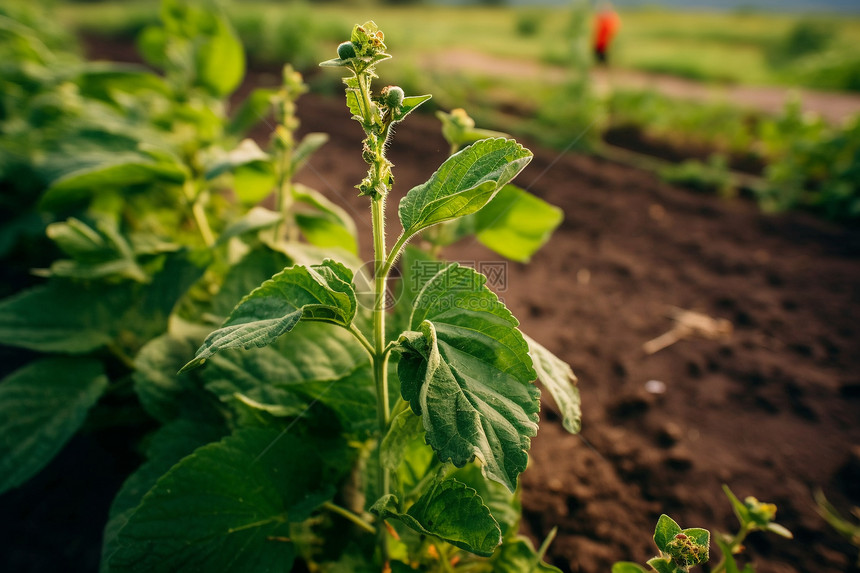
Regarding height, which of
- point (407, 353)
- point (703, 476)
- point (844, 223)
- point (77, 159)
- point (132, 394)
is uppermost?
point (77, 159)

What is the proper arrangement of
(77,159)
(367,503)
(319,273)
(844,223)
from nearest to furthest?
1. (319,273)
2. (367,503)
3. (77,159)
4. (844,223)

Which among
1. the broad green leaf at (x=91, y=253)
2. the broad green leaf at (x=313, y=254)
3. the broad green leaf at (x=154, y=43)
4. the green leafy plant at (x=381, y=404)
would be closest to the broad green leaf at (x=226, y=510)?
the green leafy plant at (x=381, y=404)

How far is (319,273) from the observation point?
2.79 feet

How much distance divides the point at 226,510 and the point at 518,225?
43.9 inches

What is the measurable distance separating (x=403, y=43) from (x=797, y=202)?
679 centimetres

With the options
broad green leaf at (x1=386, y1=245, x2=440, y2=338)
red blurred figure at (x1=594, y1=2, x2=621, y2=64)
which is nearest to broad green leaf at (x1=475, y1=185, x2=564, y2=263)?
broad green leaf at (x1=386, y1=245, x2=440, y2=338)

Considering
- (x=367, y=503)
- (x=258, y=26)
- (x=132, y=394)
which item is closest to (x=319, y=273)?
(x=367, y=503)

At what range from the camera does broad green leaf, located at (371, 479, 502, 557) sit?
34.6 inches

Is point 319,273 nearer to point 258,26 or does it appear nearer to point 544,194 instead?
point 544,194

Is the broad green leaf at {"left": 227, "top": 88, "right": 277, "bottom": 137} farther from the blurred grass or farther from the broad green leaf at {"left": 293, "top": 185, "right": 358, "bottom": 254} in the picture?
the blurred grass

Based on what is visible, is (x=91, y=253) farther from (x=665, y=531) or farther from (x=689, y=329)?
(x=689, y=329)

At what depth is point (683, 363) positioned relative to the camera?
222cm

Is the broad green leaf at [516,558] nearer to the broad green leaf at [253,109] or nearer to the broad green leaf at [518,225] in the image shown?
the broad green leaf at [518,225]

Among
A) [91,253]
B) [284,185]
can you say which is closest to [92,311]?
[91,253]
